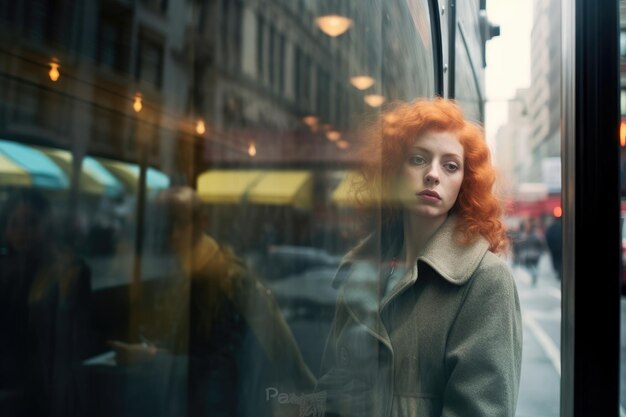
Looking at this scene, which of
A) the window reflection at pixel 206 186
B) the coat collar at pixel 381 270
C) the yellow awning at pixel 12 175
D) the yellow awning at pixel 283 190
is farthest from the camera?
the coat collar at pixel 381 270

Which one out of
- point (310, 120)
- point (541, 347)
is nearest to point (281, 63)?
point (310, 120)

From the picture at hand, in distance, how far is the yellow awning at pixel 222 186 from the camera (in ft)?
3.96

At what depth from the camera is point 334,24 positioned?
125 cm

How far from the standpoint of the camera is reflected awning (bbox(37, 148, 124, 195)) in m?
1.00

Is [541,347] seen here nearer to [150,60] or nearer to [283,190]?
[283,190]

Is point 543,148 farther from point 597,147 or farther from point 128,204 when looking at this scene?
point 128,204

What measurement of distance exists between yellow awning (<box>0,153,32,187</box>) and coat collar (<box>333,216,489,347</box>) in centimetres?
60

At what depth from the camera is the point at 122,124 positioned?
45.6 inches

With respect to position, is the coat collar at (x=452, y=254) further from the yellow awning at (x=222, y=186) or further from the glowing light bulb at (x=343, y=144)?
the yellow awning at (x=222, y=186)

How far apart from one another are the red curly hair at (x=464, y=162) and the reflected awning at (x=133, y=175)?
1.42ft

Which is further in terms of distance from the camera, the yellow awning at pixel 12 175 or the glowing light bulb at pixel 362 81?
the glowing light bulb at pixel 362 81

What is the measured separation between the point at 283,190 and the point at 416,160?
331mm

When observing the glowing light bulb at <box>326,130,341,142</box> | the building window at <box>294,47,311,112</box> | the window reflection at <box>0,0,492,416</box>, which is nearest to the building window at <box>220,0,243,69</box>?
the window reflection at <box>0,0,492,416</box>

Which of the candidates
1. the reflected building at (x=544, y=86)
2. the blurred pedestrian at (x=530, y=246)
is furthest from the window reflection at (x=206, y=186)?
the blurred pedestrian at (x=530, y=246)
